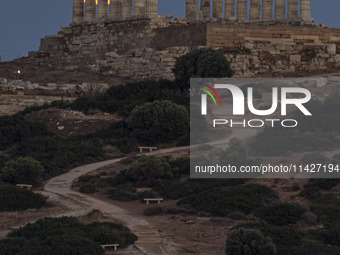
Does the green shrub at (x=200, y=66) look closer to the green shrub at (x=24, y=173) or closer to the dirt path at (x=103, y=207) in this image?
the dirt path at (x=103, y=207)

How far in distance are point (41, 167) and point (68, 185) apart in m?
1.42

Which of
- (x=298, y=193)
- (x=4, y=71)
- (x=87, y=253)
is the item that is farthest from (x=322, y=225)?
(x=4, y=71)

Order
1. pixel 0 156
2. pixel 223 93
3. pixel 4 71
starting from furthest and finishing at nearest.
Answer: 1. pixel 4 71
2. pixel 223 93
3. pixel 0 156

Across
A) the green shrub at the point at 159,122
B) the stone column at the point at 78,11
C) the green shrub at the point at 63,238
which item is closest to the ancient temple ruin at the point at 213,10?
the stone column at the point at 78,11

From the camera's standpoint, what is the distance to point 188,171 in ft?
129

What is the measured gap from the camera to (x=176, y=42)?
59.0 meters

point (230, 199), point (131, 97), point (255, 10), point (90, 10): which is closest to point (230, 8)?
point (255, 10)

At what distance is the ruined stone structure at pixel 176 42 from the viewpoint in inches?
2271

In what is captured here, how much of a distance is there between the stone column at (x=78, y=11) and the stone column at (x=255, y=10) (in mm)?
10709

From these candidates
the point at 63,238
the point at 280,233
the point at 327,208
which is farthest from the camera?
the point at 327,208

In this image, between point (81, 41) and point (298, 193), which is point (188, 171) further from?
point (81, 41)

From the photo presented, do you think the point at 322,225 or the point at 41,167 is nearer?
the point at 322,225

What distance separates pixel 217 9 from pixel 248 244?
42.9 meters

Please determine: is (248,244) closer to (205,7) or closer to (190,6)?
(190,6)
